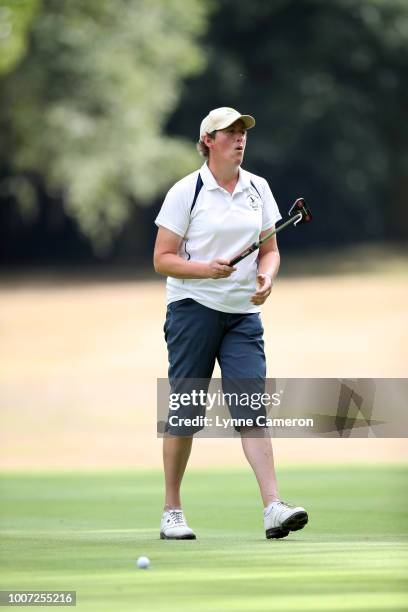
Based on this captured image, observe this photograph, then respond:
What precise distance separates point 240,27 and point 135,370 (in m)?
26.3

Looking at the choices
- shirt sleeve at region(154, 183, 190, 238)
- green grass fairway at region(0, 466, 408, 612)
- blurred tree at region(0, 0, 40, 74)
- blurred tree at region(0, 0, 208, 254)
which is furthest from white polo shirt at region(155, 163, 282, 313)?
blurred tree at region(0, 0, 208, 254)

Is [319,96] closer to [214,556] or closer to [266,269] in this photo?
[266,269]

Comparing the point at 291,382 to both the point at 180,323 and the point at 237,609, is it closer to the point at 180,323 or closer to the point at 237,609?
the point at 180,323

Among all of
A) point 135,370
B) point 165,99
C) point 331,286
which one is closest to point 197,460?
point 135,370

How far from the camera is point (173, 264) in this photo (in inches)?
282

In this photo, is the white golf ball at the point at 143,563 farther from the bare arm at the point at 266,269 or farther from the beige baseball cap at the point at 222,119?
the beige baseball cap at the point at 222,119

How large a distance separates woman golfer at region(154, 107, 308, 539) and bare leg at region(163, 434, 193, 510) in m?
0.03

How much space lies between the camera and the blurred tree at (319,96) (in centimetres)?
5353

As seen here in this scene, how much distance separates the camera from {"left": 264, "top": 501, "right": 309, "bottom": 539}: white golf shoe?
6.83m

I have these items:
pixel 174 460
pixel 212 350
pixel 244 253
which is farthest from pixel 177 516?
pixel 244 253

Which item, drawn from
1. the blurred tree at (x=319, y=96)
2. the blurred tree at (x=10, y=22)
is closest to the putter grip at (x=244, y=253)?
the blurred tree at (x=10, y=22)

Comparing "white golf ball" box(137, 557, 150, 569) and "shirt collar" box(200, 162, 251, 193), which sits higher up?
"shirt collar" box(200, 162, 251, 193)

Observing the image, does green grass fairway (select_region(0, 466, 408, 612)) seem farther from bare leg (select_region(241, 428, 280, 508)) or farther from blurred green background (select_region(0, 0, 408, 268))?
blurred green background (select_region(0, 0, 408, 268))

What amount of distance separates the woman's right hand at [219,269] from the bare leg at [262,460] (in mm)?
716
